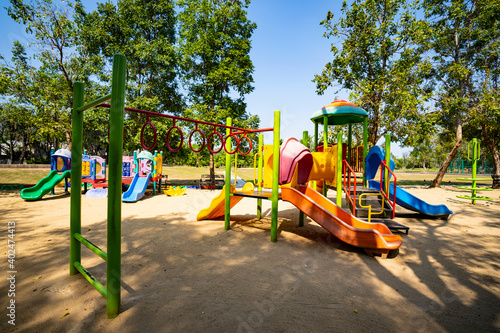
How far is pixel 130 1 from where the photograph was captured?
639 inches

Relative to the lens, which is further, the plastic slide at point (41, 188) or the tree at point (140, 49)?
the tree at point (140, 49)

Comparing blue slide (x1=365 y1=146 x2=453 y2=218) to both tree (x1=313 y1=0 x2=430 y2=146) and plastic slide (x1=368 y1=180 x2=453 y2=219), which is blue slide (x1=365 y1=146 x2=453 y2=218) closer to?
plastic slide (x1=368 y1=180 x2=453 y2=219)

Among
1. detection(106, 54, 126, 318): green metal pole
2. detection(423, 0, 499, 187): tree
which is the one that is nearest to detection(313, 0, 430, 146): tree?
detection(423, 0, 499, 187): tree

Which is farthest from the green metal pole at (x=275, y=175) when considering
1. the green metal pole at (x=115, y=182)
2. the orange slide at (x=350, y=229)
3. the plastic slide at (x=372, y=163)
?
the plastic slide at (x=372, y=163)

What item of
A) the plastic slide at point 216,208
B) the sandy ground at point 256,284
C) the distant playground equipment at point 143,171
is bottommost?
the sandy ground at point 256,284

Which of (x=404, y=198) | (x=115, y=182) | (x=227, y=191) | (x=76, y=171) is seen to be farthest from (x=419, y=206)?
(x=76, y=171)

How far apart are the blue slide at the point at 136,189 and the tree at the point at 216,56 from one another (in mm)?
5349

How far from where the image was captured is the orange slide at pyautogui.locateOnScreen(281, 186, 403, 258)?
3863 mm

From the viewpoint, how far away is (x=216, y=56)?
16500 mm

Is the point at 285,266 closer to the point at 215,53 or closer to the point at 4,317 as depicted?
the point at 4,317

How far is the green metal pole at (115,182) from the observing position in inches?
80.6

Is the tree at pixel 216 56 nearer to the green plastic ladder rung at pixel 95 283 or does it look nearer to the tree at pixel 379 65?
the tree at pixel 379 65

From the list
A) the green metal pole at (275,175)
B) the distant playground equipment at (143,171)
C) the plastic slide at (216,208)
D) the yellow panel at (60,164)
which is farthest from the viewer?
the yellow panel at (60,164)

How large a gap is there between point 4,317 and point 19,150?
178ft
